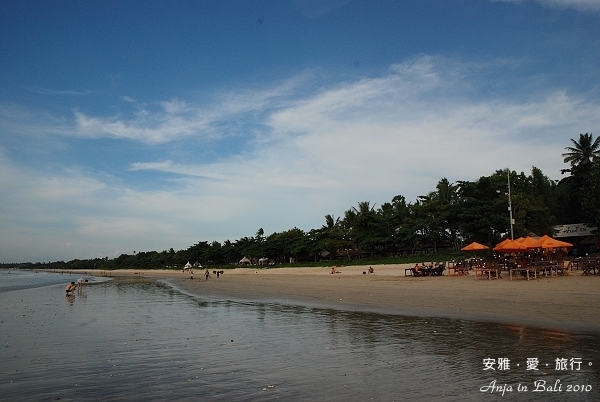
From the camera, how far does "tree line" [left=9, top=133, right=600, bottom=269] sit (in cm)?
4656

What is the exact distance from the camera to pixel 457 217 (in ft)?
159

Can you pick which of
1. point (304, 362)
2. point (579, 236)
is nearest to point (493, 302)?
point (304, 362)

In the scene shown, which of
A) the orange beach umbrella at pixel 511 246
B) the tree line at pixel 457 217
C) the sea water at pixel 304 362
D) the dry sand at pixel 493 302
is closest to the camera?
the sea water at pixel 304 362

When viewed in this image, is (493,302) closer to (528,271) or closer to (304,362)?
(528,271)

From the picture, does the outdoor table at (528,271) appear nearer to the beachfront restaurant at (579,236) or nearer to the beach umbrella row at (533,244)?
the beach umbrella row at (533,244)

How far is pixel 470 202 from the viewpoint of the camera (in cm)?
4591

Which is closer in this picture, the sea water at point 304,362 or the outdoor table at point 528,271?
the sea water at point 304,362

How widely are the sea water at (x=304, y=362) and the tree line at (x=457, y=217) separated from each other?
105ft

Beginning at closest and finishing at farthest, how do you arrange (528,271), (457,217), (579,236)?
1. (528,271)
2. (457,217)
3. (579,236)

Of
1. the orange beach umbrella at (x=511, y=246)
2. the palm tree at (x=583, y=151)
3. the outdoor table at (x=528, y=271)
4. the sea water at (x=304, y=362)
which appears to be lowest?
the sea water at (x=304, y=362)

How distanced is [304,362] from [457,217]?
42468 millimetres

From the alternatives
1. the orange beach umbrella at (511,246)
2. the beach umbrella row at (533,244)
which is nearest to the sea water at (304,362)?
the beach umbrella row at (533,244)

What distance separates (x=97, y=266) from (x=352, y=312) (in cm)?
20147

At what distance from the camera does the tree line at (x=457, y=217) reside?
4656 cm
